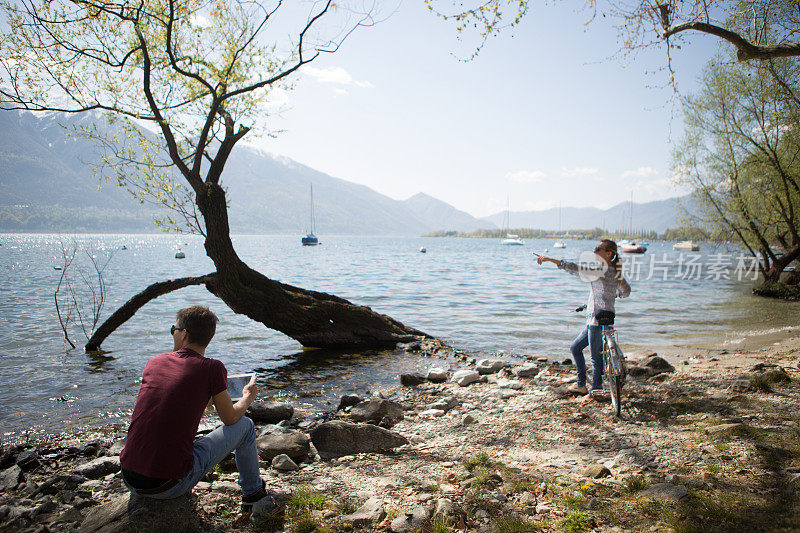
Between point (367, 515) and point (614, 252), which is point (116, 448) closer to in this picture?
point (367, 515)

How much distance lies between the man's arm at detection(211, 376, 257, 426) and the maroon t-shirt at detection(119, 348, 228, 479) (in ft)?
0.52

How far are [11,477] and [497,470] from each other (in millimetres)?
5875

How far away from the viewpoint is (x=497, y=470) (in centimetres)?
543

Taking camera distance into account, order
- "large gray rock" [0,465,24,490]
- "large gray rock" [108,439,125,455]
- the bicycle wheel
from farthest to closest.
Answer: the bicycle wheel
"large gray rock" [108,439,125,455]
"large gray rock" [0,465,24,490]

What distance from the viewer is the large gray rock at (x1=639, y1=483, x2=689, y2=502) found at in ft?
14.0

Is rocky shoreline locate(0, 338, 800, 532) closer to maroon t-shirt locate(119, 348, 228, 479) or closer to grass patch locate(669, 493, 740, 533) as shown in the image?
grass patch locate(669, 493, 740, 533)

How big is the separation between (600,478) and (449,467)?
172 centimetres

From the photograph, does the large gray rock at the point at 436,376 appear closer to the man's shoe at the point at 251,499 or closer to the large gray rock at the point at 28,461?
the man's shoe at the point at 251,499

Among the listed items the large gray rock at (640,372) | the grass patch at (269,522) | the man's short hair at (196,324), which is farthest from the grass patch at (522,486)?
the large gray rock at (640,372)

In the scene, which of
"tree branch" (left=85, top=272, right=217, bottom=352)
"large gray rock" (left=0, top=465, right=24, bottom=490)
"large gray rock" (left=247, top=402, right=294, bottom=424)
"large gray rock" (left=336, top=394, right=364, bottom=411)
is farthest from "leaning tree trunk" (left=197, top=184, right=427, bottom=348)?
"large gray rock" (left=0, top=465, right=24, bottom=490)

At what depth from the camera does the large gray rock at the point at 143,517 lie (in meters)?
4.02

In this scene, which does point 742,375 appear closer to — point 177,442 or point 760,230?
point 177,442

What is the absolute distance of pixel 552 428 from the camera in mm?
7059

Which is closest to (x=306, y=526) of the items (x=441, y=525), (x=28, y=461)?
(x=441, y=525)
